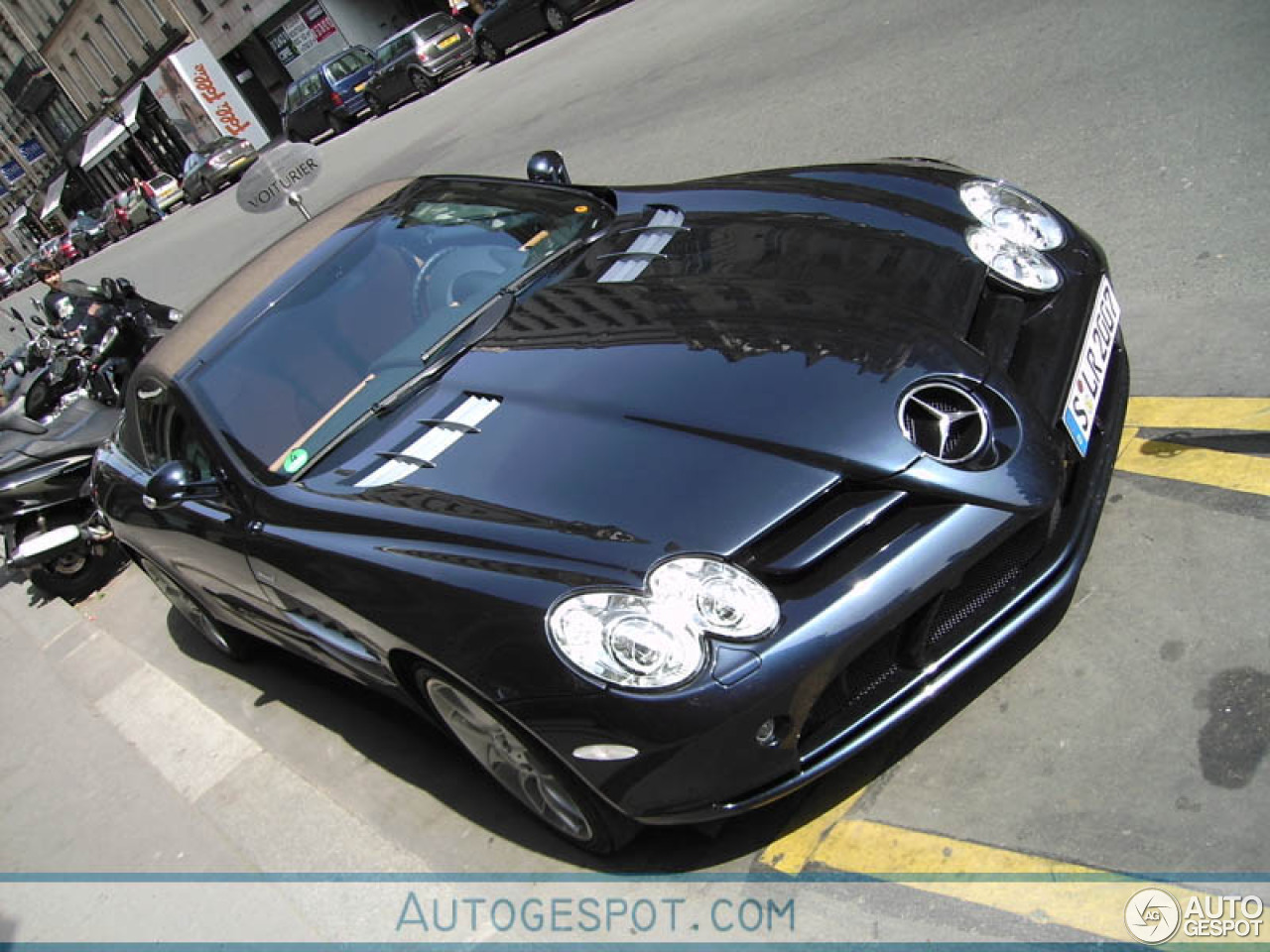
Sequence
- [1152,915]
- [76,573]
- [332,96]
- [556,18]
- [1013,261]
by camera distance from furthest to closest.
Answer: [332,96] < [556,18] < [76,573] < [1013,261] < [1152,915]

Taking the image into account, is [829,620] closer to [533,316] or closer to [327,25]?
[533,316]

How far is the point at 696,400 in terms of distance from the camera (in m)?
2.54

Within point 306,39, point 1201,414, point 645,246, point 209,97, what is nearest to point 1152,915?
point 1201,414

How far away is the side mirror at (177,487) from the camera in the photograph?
3.30 m

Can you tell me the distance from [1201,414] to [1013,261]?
85cm

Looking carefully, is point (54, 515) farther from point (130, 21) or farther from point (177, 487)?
point (130, 21)

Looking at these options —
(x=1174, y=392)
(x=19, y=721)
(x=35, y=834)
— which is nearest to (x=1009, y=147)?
(x=1174, y=392)

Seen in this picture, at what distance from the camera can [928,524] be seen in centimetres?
223

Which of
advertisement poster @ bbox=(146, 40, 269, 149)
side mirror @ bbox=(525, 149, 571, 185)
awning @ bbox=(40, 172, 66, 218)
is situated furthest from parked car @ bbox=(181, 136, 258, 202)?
awning @ bbox=(40, 172, 66, 218)

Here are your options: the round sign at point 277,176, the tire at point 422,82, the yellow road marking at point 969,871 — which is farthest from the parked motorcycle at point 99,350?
the tire at point 422,82

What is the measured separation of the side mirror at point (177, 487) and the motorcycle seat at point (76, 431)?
349 centimetres

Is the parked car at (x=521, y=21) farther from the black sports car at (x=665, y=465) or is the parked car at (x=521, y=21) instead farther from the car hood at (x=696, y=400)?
the car hood at (x=696, y=400)

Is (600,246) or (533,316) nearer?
(533,316)

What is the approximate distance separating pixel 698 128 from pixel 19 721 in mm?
6416
